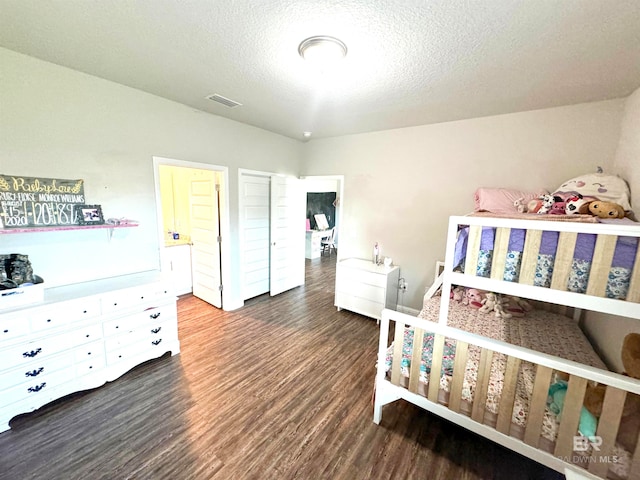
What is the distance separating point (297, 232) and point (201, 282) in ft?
5.69

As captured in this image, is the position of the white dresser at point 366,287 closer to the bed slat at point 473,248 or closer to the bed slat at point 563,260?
the bed slat at point 473,248

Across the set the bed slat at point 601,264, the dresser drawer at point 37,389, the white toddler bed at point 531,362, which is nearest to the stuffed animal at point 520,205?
the white toddler bed at point 531,362

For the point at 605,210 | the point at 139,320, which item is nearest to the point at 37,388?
the point at 139,320

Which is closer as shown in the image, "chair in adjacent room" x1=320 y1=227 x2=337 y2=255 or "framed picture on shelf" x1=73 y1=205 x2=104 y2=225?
"framed picture on shelf" x1=73 y1=205 x2=104 y2=225

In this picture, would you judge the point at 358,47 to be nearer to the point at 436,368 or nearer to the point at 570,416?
the point at 436,368

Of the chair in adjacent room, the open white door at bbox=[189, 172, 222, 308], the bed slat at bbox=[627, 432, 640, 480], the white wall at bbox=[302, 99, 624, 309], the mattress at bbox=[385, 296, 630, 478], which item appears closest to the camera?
the bed slat at bbox=[627, 432, 640, 480]

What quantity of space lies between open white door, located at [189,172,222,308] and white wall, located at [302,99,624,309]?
1705 millimetres

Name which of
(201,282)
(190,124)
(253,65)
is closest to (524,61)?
(253,65)

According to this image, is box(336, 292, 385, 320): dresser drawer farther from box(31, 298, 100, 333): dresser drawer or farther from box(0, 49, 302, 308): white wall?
box(31, 298, 100, 333): dresser drawer

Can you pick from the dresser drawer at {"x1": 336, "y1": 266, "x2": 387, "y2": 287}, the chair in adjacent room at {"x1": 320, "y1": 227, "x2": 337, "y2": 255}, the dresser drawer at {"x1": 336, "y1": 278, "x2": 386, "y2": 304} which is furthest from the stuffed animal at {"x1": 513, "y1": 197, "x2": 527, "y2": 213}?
the chair in adjacent room at {"x1": 320, "y1": 227, "x2": 337, "y2": 255}

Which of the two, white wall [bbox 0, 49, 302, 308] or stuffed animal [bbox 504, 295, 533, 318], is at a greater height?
white wall [bbox 0, 49, 302, 308]

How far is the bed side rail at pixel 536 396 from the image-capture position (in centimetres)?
114

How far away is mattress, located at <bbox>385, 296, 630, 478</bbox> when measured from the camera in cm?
141

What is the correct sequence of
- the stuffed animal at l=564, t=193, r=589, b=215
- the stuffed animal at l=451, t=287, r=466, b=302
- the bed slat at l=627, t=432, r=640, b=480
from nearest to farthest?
the bed slat at l=627, t=432, r=640, b=480, the stuffed animal at l=564, t=193, r=589, b=215, the stuffed animal at l=451, t=287, r=466, b=302
